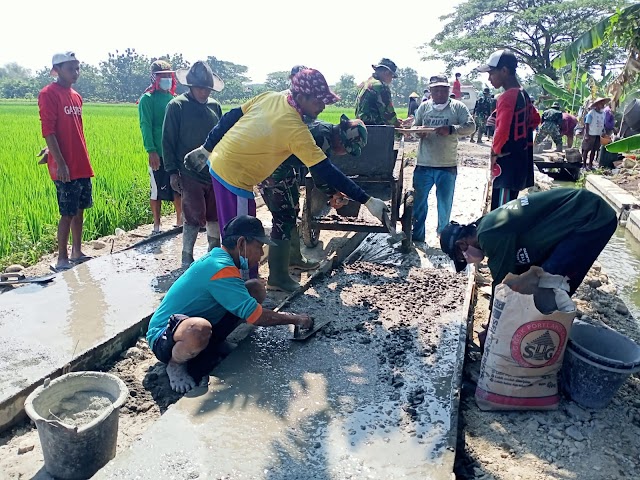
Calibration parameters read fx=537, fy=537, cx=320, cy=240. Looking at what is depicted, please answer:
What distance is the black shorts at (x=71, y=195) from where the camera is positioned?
4.92m

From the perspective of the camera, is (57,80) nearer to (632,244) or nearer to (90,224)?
(90,224)

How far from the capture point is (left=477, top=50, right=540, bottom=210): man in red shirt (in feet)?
15.2

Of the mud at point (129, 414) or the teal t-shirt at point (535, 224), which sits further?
the teal t-shirt at point (535, 224)

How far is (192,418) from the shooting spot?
2645mm

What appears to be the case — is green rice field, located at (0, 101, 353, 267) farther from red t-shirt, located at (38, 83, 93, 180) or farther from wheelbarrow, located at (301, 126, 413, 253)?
wheelbarrow, located at (301, 126, 413, 253)

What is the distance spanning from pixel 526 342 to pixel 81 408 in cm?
225

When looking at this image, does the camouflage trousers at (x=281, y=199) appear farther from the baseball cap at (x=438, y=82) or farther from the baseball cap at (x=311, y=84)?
the baseball cap at (x=438, y=82)

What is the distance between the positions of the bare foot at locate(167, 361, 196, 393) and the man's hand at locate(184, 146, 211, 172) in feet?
5.91

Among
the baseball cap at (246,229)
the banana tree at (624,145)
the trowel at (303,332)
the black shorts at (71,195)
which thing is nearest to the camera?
the baseball cap at (246,229)

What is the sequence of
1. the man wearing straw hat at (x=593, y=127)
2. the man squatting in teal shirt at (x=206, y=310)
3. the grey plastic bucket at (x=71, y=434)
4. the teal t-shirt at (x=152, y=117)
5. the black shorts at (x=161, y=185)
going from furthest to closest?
the man wearing straw hat at (x=593, y=127)
the black shorts at (x=161, y=185)
the teal t-shirt at (x=152, y=117)
the man squatting in teal shirt at (x=206, y=310)
the grey plastic bucket at (x=71, y=434)

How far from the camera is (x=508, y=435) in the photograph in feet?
9.19

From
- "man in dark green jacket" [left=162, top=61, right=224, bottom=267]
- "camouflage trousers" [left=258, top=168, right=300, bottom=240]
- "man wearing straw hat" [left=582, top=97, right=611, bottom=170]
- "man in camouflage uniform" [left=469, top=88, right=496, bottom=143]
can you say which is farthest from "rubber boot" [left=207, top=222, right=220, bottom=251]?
"man in camouflage uniform" [left=469, top=88, right=496, bottom=143]

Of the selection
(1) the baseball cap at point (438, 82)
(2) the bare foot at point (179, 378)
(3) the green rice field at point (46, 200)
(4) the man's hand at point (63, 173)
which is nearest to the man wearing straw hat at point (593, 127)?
(1) the baseball cap at point (438, 82)

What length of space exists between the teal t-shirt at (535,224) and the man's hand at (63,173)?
365cm
